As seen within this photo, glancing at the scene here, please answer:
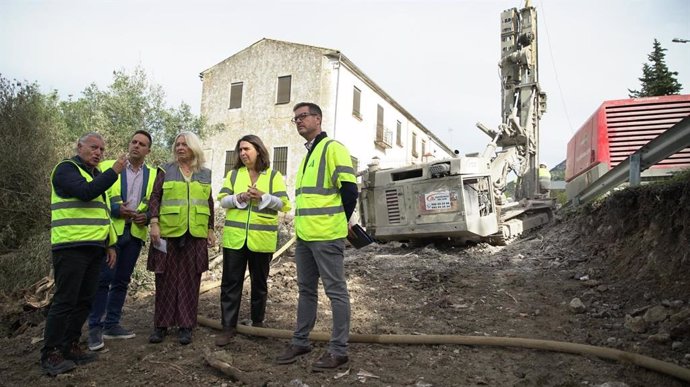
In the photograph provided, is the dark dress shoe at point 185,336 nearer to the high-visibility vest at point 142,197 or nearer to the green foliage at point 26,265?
the high-visibility vest at point 142,197

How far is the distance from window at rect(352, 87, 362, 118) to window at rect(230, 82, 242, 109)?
484 centimetres

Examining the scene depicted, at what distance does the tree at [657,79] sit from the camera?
857 inches

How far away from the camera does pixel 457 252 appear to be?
30.8 ft

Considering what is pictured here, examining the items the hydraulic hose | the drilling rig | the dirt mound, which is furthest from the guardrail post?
the drilling rig

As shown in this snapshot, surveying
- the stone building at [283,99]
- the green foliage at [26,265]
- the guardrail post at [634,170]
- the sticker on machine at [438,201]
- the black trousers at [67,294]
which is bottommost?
the green foliage at [26,265]

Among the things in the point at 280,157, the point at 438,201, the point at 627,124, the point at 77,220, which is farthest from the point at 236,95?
the point at 77,220

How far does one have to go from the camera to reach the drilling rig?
889 cm

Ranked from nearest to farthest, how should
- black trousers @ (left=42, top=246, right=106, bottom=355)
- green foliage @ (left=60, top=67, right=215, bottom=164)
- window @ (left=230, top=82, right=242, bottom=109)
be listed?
black trousers @ (left=42, top=246, right=106, bottom=355), green foliage @ (left=60, top=67, right=215, bottom=164), window @ (left=230, top=82, right=242, bottom=109)

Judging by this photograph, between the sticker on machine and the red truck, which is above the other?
the red truck

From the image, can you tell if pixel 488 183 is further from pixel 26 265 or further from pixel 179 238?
pixel 26 265

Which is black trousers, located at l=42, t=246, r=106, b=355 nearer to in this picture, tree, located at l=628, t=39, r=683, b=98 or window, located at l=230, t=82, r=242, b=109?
window, located at l=230, t=82, r=242, b=109

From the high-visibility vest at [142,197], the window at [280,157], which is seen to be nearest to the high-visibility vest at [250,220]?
the high-visibility vest at [142,197]

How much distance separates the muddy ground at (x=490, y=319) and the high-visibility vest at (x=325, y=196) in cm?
101

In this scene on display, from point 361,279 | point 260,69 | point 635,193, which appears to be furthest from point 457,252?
point 260,69
